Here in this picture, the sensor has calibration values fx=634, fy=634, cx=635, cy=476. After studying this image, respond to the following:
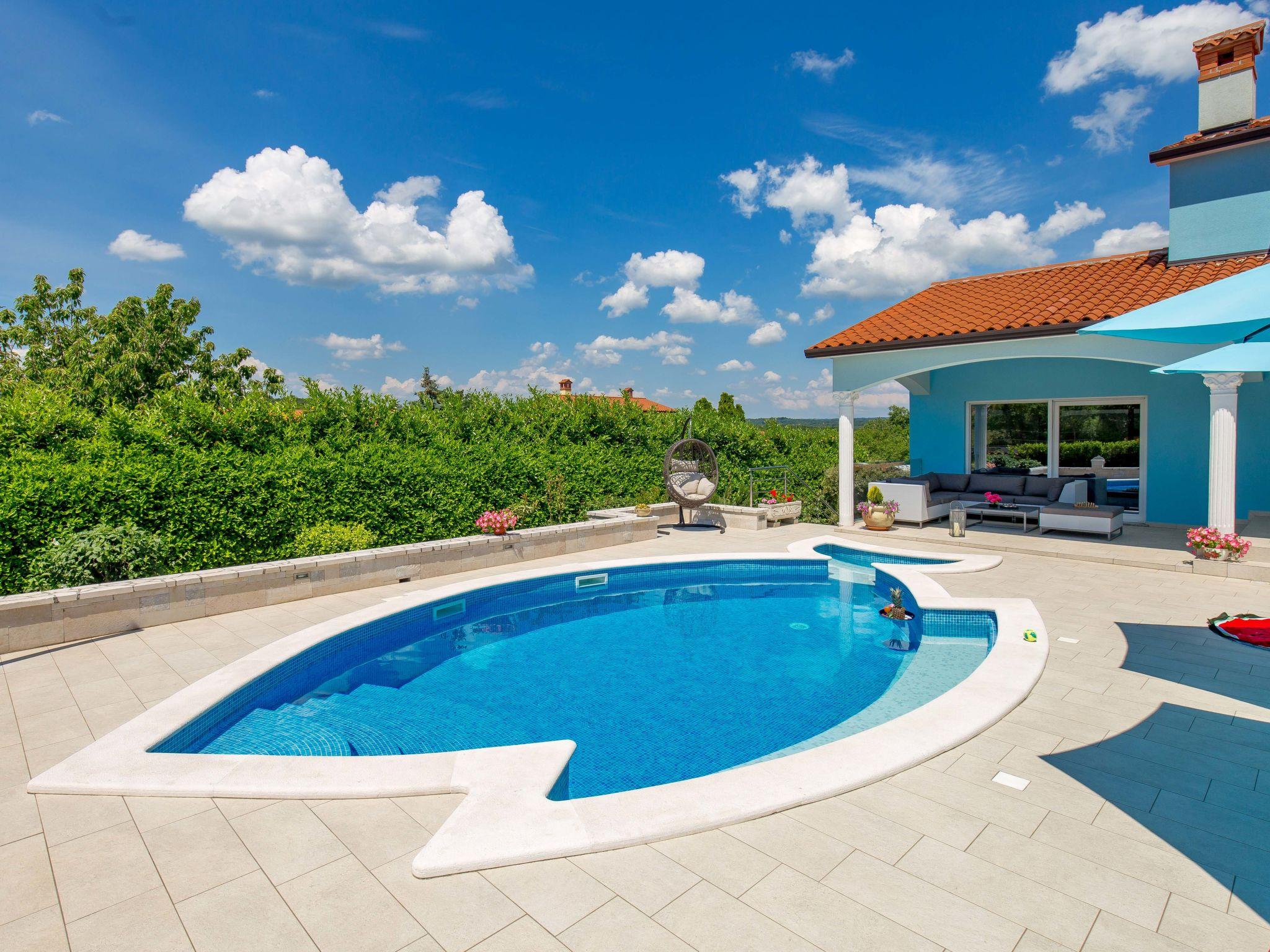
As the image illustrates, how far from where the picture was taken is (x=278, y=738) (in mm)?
4859

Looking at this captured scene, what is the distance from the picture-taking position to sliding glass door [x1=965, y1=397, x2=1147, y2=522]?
13.5m

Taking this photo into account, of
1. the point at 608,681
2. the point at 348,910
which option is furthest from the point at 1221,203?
the point at 348,910

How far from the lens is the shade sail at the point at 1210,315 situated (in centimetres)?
311

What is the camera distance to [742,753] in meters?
4.82

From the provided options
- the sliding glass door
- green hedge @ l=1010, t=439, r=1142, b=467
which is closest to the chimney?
the sliding glass door

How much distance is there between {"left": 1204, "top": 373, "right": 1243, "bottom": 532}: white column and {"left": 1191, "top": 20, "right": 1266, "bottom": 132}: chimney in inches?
229

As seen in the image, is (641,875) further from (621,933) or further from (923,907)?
(923,907)

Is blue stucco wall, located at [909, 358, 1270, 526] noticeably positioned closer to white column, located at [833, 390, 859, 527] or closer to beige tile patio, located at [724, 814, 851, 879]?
white column, located at [833, 390, 859, 527]

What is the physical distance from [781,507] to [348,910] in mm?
12631

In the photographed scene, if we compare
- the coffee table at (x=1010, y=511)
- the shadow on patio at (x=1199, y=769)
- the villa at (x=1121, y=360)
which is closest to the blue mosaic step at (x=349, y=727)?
the shadow on patio at (x=1199, y=769)

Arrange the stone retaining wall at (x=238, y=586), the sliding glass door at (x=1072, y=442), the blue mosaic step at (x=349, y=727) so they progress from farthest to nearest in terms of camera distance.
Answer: the sliding glass door at (x=1072, y=442) < the stone retaining wall at (x=238, y=586) < the blue mosaic step at (x=349, y=727)

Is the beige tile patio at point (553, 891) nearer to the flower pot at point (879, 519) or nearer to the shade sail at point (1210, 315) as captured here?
the shade sail at point (1210, 315)

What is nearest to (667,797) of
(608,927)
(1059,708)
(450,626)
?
(608,927)

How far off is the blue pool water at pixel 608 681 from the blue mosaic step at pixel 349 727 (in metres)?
0.02
